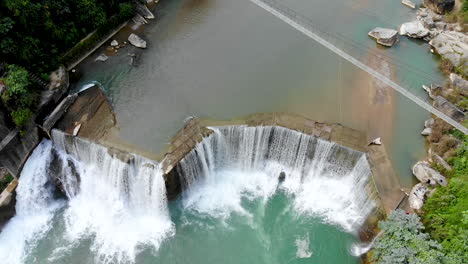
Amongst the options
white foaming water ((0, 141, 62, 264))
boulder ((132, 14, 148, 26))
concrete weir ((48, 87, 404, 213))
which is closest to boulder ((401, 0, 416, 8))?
concrete weir ((48, 87, 404, 213))

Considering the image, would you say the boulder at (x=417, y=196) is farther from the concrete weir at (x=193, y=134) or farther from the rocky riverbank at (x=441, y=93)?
the concrete weir at (x=193, y=134)

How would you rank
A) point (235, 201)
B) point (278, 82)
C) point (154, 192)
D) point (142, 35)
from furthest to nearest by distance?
1. point (142, 35)
2. point (278, 82)
3. point (235, 201)
4. point (154, 192)

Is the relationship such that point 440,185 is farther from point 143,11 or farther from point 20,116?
point 143,11

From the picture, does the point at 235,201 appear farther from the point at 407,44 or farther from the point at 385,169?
the point at 407,44

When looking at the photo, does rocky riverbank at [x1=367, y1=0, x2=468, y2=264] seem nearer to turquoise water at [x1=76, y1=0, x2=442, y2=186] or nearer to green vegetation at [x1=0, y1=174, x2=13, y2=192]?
turquoise water at [x1=76, y1=0, x2=442, y2=186]

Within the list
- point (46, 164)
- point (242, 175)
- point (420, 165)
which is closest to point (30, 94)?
point (46, 164)

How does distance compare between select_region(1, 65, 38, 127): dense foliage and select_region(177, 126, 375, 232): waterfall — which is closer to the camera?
→ select_region(1, 65, 38, 127): dense foliage

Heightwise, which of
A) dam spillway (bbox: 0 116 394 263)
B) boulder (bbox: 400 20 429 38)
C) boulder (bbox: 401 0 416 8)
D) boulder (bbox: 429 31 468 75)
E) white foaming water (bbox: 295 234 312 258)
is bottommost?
white foaming water (bbox: 295 234 312 258)
